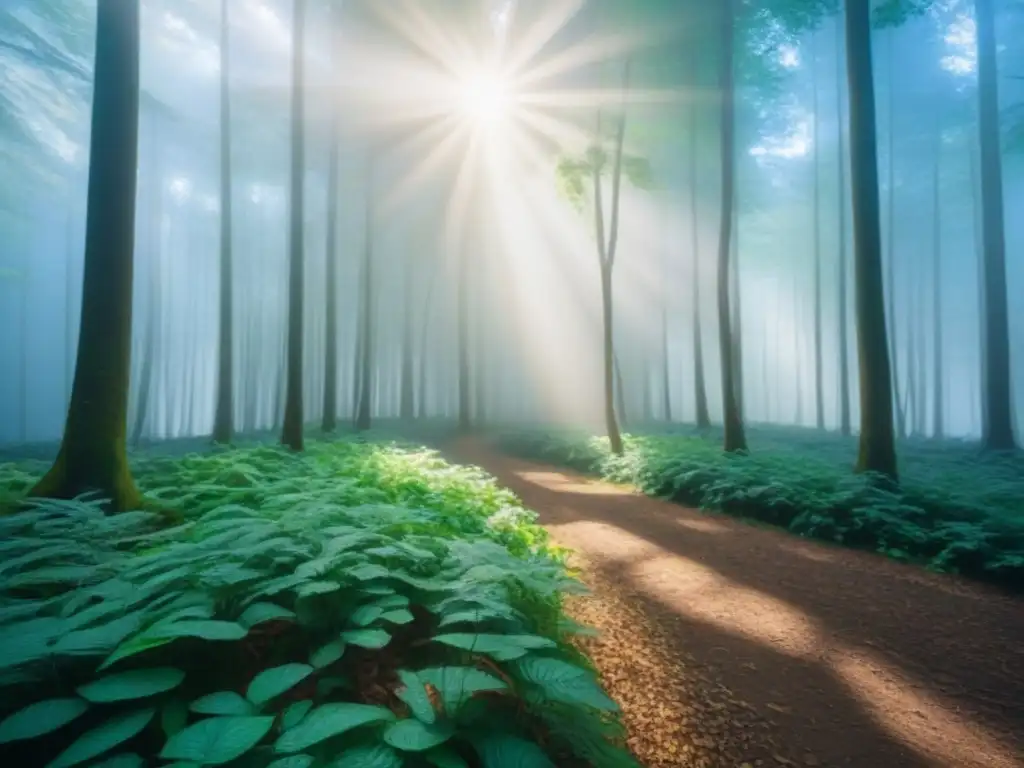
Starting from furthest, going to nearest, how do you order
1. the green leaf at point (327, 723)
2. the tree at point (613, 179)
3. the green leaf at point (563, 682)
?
the tree at point (613, 179)
the green leaf at point (563, 682)
the green leaf at point (327, 723)

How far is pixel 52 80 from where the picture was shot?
834 inches

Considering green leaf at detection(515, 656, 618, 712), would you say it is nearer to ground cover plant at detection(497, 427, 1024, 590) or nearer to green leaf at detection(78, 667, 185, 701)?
green leaf at detection(78, 667, 185, 701)

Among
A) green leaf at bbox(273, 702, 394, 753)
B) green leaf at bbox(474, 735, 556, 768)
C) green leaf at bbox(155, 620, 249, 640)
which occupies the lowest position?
green leaf at bbox(474, 735, 556, 768)

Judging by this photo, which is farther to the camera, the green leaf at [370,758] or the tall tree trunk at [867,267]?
the tall tree trunk at [867,267]

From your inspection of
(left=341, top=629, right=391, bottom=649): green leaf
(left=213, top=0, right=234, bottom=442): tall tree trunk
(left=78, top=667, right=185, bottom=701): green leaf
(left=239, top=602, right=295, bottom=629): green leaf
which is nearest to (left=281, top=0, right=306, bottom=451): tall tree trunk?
(left=213, top=0, right=234, bottom=442): tall tree trunk

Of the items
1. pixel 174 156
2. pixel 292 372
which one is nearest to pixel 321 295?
pixel 174 156

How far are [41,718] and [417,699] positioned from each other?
142cm

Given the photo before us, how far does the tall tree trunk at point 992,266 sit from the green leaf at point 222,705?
740 inches

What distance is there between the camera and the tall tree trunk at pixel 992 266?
1405 centimetres

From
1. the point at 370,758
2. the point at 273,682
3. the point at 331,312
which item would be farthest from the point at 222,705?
the point at 331,312

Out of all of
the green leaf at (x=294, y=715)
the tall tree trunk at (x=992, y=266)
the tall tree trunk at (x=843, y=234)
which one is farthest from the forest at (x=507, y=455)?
the tall tree trunk at (x=843, y=234)

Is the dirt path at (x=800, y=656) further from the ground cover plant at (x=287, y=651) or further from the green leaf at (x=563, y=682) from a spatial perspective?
the green leaf at (x=563, y=682)

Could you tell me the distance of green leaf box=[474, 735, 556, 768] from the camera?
195cm

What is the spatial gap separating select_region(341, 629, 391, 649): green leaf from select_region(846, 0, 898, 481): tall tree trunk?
9133mm
